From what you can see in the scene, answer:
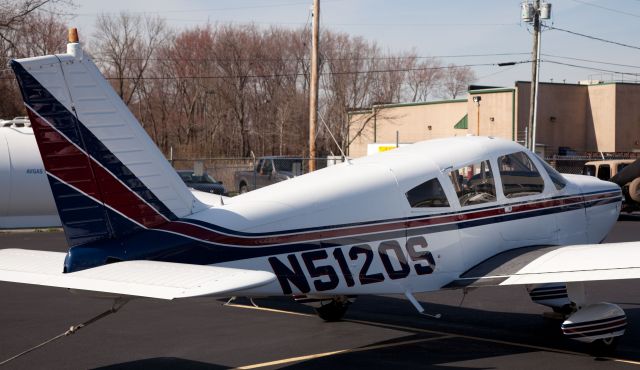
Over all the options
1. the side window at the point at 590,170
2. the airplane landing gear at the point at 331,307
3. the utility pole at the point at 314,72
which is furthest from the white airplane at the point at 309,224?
the side window at the point at 590,170

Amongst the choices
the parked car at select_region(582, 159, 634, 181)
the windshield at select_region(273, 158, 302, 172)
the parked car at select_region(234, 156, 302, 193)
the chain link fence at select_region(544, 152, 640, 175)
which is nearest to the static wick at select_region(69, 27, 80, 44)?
the parked car at select_region(582, 159, 634, 181)

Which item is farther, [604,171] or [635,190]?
[604,171]

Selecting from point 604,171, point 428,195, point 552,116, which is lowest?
point 604,171

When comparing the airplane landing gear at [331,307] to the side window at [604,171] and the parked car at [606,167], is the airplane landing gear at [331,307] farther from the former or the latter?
the side window at [604,171]

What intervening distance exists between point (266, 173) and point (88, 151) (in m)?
27.1

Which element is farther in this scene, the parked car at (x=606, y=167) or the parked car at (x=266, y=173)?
the parked car at (x=266, y=173)

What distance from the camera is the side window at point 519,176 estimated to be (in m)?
9.64

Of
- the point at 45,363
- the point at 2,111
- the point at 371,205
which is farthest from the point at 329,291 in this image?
the point at 2,111

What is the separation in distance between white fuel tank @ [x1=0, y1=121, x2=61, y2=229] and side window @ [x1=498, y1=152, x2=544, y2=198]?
14972mm

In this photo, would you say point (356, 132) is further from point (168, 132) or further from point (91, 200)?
point (91, 200)

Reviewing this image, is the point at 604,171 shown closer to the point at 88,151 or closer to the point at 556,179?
the point at 556,179

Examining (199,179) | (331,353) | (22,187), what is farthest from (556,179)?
(199,179)

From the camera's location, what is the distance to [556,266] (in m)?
8.59

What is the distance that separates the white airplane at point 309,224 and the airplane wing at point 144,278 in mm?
16
